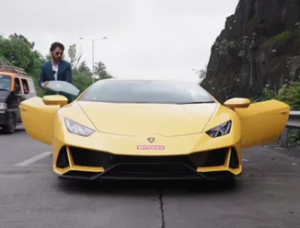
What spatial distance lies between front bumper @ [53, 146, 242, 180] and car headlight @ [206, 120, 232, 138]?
16cm

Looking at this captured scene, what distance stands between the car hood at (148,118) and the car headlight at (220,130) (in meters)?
0.10

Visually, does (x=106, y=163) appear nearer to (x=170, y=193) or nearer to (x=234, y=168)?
(x=170, y=193)

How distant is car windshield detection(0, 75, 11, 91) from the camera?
14.1m

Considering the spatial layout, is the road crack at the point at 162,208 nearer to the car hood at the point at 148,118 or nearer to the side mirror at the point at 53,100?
the car hood at the point at 148,118

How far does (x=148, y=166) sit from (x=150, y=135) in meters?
0.29

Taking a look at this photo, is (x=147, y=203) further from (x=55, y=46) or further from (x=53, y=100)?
(x=55, y=46)

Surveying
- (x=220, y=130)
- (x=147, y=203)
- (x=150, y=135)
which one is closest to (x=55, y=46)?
(x=150, y=135)

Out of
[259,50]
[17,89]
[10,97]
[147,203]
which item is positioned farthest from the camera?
[259,50]

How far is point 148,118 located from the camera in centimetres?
496

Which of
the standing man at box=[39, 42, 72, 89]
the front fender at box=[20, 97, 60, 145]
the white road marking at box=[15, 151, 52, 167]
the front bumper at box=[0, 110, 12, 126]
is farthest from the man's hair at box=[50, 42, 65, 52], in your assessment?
the front bumper at box=[0, 110, 12, 126]

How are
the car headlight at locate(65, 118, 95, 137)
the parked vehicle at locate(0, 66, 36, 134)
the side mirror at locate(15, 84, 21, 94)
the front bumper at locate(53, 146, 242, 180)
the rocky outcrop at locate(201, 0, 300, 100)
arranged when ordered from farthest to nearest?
the rocky outcrop at locate(201, 0, 300, 100)
the side mirror at locate(15, 84, 21, 94)
the parked vehicle at locate(0, 66, 36, 134)
the car headlight at locate(65, 118, 95, 137)
the front bumper at locate(53, 146, 242, 180)

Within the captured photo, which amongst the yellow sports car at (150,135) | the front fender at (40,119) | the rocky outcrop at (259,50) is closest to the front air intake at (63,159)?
the yellow sports car at (150,135)

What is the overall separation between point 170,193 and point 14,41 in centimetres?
6470

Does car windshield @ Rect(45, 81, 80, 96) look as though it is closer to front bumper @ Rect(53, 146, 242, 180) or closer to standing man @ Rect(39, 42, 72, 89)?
standing man @ Rect(39, 42, 72, 89)
